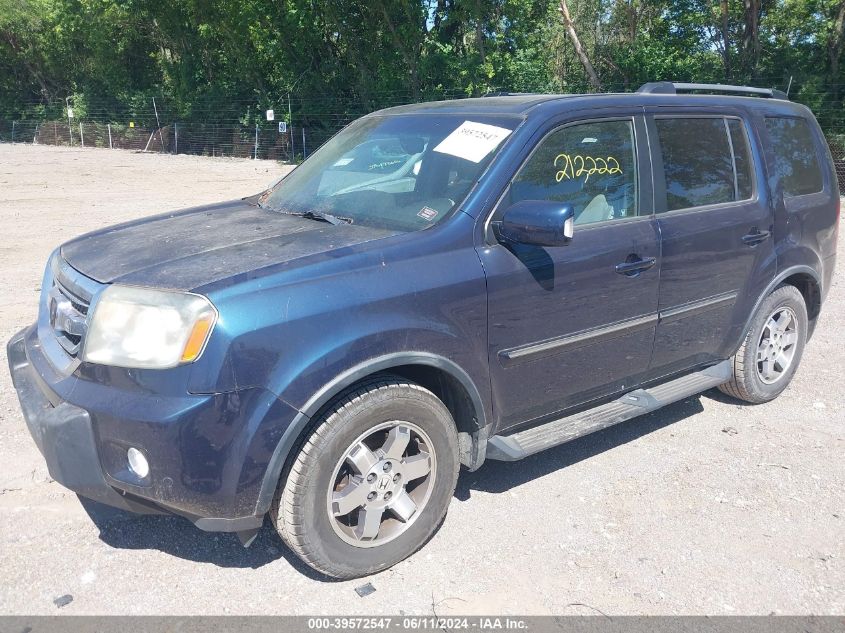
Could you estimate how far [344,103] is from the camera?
97.7ft

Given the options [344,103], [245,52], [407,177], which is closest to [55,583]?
[407,177]

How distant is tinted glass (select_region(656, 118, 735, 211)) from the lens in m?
4.05

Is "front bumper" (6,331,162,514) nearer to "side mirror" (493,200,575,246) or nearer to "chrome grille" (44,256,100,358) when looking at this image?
"chrome grille" (44,256,100,358)

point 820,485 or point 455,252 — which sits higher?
point 455,252

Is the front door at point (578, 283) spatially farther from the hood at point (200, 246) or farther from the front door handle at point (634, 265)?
the hood at point (200, 246)

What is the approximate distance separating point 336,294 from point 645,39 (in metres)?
23.4

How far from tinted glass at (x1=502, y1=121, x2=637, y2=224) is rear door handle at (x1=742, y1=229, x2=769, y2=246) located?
3.04 feet

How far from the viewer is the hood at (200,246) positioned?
2.89 meters

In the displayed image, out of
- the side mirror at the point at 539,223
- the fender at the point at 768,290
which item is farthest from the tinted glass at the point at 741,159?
the side mirror at the point at 539,223

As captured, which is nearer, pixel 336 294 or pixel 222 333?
pixel 222 333

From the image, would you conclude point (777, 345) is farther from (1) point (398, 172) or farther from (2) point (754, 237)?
(1) point (398, 172)

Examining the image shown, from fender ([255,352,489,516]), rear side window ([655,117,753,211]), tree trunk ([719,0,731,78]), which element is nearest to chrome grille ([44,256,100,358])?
fender ([255,352,489,516])

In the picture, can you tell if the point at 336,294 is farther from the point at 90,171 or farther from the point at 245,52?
the point at 245,52

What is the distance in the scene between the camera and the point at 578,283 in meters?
3.54
